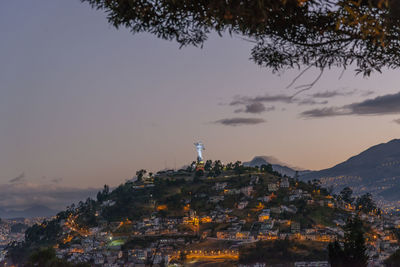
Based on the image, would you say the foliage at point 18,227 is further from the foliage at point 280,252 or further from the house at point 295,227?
the foliage at point 280,252

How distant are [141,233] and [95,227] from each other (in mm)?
14544

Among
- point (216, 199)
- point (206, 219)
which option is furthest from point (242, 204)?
point (206, 219)

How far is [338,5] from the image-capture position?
16.0ft

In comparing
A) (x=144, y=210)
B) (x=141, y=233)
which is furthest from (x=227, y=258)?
(x=144, y=210)

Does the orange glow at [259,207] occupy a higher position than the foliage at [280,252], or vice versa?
the orange glow at [259,207]

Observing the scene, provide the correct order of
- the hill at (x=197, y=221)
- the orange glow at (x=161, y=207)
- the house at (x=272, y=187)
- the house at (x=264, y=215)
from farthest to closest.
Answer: the house at (x=272, y=187) < the orange glow at (x=161, y=207) < the house at (x=264, y=215) < the hill at (x=197, y=221)

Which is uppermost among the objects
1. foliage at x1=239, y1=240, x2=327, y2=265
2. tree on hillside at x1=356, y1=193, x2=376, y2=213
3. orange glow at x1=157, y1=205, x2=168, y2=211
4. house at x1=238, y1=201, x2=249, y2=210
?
orange glow at x1=157, y1=205, x2=168, y2=211

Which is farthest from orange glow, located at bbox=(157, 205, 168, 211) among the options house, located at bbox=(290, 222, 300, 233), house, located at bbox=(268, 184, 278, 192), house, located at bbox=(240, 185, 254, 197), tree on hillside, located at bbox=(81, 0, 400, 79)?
tree on hillside, located at bbox=(81, 0, 400, 79)

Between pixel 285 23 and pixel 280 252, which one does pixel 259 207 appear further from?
pixel 285 23

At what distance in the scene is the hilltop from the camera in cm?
6581

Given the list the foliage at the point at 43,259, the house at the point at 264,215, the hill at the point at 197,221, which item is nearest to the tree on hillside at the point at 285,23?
the foliage at the point at 43,259

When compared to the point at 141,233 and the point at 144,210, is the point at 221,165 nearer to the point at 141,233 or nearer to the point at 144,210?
the point at 144,210

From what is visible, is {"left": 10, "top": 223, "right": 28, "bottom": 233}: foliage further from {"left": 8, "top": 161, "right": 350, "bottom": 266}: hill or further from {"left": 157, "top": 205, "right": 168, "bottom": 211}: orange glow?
{"left": 157, "top": 205, "right": 168, "bottom": 211}: orange glow

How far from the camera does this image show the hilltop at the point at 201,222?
6581 centimetres
